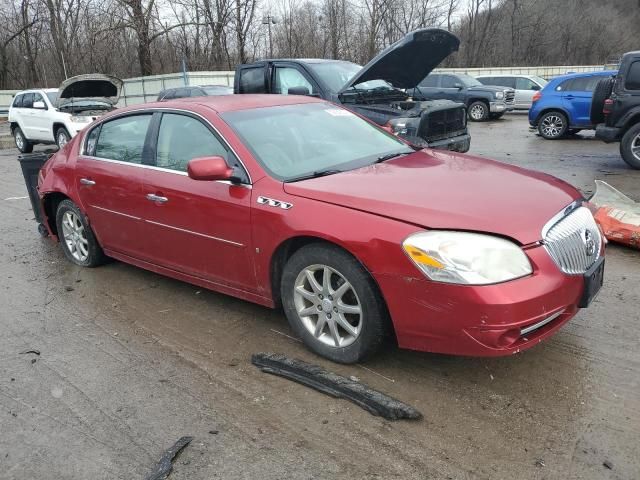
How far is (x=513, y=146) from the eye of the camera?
42.5 ft

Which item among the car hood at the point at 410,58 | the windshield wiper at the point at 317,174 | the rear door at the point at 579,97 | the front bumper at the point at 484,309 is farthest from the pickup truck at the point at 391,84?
the rear door at the point at 579,97

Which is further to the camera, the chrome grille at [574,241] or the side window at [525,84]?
the side window at [525,84]

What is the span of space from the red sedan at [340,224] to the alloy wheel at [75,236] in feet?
1.30

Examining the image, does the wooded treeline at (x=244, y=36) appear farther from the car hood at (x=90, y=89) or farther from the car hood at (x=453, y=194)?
the car hood at (x=453, y=194)

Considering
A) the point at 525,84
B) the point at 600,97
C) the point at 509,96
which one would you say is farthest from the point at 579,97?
the point at 525,84

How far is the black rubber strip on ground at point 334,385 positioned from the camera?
2736mm

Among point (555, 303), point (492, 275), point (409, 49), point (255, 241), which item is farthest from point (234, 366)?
point (409, 49)

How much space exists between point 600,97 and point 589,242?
7958mm

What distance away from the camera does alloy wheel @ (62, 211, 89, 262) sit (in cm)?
512

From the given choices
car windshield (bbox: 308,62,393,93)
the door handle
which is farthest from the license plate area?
car windshield (bbox: 308,62,393,93)

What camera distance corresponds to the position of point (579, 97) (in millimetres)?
13375

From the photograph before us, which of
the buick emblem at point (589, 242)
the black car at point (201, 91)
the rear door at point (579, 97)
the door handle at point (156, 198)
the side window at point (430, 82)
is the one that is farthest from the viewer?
the side window at point (430, 82)

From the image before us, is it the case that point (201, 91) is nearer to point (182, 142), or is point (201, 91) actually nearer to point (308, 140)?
point (182, 142)

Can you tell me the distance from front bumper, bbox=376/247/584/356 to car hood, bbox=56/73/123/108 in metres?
11.8
